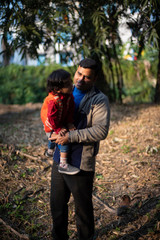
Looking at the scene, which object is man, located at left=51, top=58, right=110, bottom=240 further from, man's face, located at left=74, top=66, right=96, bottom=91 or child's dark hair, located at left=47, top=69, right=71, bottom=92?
child's dark hair, located at left=47, top=69, right=71, bottom=92

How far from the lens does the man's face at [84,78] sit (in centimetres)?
168

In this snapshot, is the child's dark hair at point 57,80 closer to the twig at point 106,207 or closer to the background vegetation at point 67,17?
the twig at point 106,207

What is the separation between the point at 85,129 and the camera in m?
1.65

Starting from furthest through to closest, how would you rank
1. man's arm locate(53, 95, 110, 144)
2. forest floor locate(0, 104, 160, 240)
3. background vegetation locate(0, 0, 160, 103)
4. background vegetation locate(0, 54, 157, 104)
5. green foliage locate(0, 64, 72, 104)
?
green foliage locate(0, 64, 72, 104) → background vegetation locate(0, 54, 157, 104) → background vegetation locate(0, 0, 160, 103) → forest floor locate(0, 104, 160, 240) → man's arm locate(53, 95, 110, 144)

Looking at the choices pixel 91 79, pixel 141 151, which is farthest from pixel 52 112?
pixel 141 151

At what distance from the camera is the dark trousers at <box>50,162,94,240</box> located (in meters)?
1.74

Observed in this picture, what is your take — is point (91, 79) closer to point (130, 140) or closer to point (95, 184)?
point (95, 184)

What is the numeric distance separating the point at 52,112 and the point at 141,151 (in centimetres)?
268

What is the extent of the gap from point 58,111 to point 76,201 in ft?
2.44

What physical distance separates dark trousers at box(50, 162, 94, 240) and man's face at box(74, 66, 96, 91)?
2.25 ft

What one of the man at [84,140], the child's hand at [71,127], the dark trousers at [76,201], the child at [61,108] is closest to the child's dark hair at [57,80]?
the child at [61,108]

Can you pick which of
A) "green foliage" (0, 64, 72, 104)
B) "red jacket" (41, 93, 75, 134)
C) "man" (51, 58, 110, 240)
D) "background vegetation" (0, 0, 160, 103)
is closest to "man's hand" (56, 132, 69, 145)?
"man" (51, 58, 110, 240)

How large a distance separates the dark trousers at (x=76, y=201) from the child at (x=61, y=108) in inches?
4.7

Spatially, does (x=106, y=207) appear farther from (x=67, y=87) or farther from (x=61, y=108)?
(x=67, y=87)
